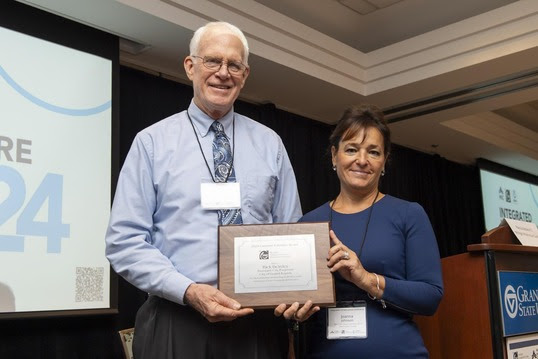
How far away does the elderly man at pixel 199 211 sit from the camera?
133 centimetres

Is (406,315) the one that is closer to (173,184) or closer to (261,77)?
(173,184)

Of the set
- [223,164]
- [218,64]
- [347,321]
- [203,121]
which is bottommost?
[347,321]

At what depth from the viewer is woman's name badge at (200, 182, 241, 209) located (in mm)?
1418

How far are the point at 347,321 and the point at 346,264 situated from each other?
20cm

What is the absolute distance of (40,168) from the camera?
3145 millimetres

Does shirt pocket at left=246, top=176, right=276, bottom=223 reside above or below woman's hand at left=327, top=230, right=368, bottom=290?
above

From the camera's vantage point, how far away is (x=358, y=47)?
5.04 m

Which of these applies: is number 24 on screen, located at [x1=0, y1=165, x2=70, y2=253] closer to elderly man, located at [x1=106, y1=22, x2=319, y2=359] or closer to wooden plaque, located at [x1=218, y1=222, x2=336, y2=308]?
elderly man, located at [x1=106, y1=22, x2=319, y2=359]

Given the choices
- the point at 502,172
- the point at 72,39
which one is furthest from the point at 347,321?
the point at 502,172

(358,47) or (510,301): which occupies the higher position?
(358,47)

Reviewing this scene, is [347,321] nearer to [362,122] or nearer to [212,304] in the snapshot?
[212,304]

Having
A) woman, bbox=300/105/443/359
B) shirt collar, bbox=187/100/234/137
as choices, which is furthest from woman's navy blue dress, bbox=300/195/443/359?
shirt collar, bbox=187/100/234/137

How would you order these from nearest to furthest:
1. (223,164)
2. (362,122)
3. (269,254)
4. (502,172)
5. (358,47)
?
(269,254) < (223,164) < (362,122) < (358,47) < (502,172)

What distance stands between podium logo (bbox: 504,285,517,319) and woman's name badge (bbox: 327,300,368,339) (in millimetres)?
647
